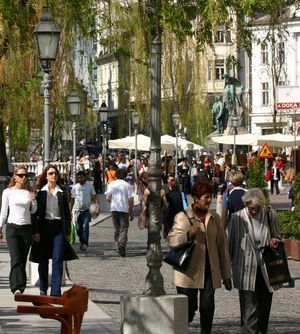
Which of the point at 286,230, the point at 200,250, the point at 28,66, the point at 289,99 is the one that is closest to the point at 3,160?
the point at 28,66

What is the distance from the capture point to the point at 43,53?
66.2 feet

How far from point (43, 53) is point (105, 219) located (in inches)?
759

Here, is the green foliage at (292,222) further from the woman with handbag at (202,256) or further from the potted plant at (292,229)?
the woman with handbag at (202,256)

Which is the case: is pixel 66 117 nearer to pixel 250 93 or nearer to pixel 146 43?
pixel 146 43

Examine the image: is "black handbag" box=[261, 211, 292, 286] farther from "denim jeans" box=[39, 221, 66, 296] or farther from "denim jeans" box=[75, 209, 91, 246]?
"denim jeans" box=[75, 209, 91, 246]

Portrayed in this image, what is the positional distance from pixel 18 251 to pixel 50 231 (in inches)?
24.8

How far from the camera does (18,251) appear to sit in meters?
16.7

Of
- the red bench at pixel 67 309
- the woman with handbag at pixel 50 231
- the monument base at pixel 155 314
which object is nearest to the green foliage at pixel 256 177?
the woman with handbag at pixel 50 231

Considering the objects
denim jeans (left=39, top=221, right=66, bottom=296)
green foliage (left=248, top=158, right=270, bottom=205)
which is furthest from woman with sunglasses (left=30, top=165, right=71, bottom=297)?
green foliage (left=248, top=158, right=270, bottom=205)

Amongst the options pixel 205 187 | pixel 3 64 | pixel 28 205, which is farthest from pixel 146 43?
pixel 3 64

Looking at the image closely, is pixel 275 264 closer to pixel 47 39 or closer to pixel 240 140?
pixel 47 39

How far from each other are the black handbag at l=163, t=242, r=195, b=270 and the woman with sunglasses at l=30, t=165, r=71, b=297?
3933 millimetres

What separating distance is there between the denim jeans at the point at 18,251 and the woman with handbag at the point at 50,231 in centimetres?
33

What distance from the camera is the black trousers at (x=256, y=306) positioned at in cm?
1232
